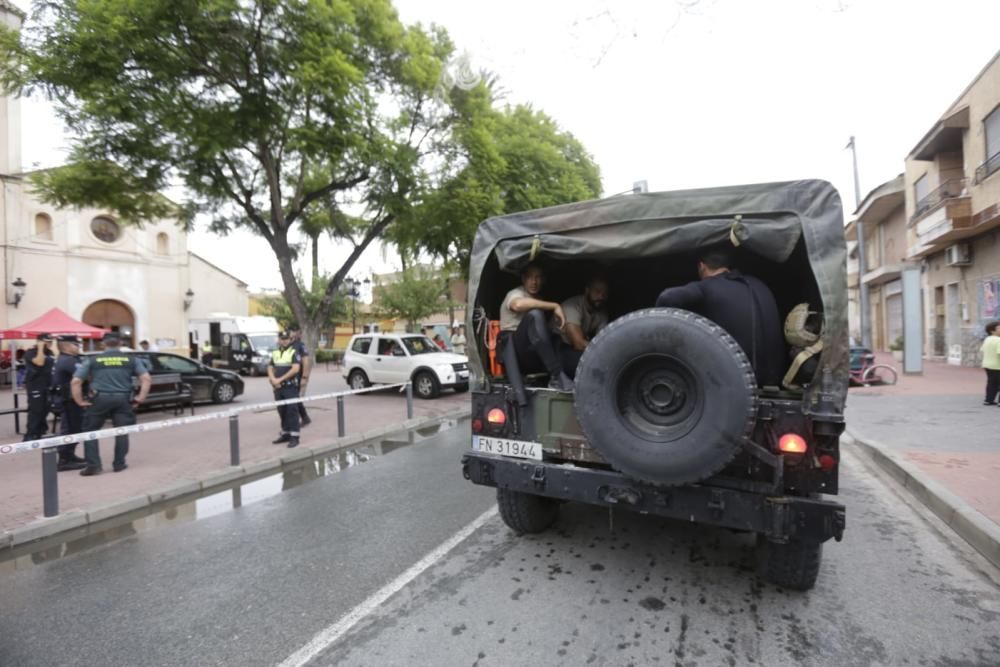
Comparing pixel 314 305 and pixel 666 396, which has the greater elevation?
pixel 314 305

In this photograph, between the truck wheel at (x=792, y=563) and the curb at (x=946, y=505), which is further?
the curb at (x=946, y=505)

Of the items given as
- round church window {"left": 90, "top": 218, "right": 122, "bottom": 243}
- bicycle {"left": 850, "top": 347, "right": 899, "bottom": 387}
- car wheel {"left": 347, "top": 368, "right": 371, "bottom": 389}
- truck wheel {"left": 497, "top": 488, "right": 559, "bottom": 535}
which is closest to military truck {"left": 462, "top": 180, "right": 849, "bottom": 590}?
truck wheel {"left": 497, "top": 488, "right": 559, "bottom": 535}

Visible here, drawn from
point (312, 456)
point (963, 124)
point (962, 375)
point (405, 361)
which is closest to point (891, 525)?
point (312, 456)

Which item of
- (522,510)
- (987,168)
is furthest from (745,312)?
(987,168)

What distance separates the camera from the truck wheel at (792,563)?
3.16m

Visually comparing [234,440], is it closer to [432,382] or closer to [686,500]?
[686,500]

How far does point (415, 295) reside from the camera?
105 feet

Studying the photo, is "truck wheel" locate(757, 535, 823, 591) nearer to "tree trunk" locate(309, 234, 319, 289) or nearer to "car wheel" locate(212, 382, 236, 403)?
"car wheel" locate(212, 382, 236, 403)

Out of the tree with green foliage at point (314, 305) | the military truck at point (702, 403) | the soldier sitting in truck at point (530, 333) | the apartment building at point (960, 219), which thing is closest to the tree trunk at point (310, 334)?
the soldier sitting in truck at point (530, 333)

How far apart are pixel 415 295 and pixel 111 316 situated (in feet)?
50.0

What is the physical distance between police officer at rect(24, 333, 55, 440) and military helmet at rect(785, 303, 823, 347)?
32.2 feet

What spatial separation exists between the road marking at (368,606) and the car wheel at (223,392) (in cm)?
1181

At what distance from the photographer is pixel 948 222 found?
16.4 metres

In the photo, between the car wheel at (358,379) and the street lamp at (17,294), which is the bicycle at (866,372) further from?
the street lamp at (17,294)
